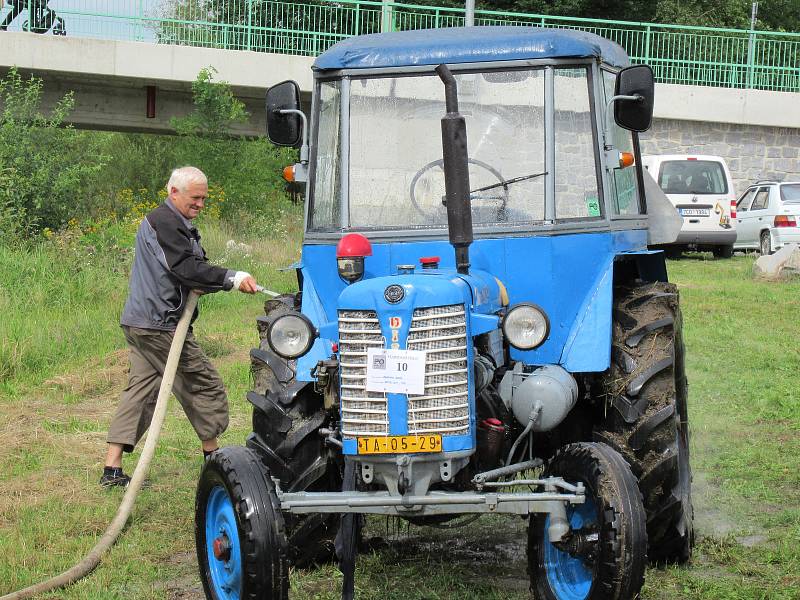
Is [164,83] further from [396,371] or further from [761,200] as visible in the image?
[396,371]

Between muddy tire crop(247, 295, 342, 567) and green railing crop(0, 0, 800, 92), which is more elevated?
green railing crop(0, 0, 800, 92)

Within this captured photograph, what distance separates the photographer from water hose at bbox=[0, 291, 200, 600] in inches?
203

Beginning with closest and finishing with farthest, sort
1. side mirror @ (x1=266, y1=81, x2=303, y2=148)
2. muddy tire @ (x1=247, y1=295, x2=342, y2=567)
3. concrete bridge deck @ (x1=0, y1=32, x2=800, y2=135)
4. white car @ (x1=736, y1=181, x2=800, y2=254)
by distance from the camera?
muddy tire @ (x1=247, y1=295, x2=342, y2=567)
side mirror @ (x1=266, y1=81, x2=303, y2=148)
white car @ (x1=736, y1=181, x2=800, y2=254)
concrete bridge deck @ (x1=0, y1=32, x2=800, y2=135)

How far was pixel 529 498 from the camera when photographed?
14.3 ft

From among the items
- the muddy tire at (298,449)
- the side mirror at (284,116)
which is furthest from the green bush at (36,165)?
the muddy tire at (298,449)

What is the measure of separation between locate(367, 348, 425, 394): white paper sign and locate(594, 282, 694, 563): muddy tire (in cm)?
123

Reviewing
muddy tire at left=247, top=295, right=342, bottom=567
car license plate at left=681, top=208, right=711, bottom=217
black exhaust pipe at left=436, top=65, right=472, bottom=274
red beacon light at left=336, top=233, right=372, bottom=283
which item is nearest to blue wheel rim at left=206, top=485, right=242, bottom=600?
muddy tire at left=247, top=295, right=342, bottom=567

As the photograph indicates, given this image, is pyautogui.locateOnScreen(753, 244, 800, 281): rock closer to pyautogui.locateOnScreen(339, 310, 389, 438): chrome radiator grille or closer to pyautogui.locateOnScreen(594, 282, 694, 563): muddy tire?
pyautogui.locateOnScreen(594, 282, 694, 563): muddy tire

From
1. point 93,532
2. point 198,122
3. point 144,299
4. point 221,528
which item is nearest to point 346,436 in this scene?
point 221,528

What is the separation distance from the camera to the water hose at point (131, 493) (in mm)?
5164

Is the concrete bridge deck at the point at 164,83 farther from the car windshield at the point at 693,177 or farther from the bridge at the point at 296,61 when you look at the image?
the car windshield at the point at 693,177

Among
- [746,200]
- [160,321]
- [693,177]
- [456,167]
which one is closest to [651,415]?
[456,167]

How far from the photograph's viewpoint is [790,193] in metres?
22.9

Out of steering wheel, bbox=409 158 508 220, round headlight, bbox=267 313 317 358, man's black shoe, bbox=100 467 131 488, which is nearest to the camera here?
round headlight, bbox=267 313 317 358
